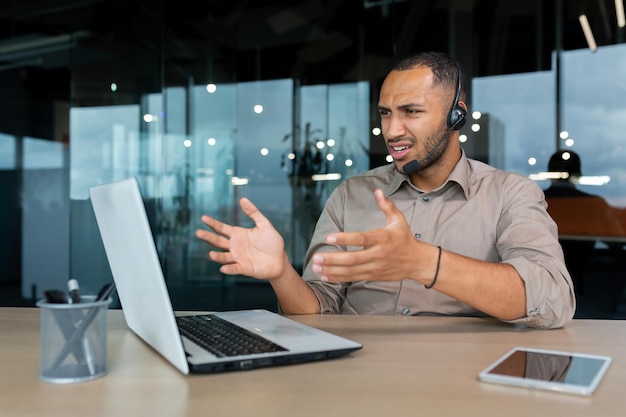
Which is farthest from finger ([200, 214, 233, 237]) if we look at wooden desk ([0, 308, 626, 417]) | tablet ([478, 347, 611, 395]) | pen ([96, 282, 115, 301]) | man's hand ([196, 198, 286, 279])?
tablet ([478, 347, 611, 395])

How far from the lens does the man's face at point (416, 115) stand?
177cm

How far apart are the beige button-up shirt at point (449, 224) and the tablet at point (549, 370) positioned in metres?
0.43

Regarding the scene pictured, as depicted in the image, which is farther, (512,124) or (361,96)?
(361,96)

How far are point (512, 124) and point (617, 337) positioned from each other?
352cm

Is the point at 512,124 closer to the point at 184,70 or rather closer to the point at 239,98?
the point at 239,98

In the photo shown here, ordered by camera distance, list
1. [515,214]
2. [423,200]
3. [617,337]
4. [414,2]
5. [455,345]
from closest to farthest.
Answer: [455,345], [617,337], [515,214], [423,200], [414,2]

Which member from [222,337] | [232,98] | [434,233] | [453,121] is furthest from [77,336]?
[232,98]

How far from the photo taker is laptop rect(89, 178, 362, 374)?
86 cm

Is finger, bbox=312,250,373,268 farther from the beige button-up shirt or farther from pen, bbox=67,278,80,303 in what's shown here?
the beige button-up shirt

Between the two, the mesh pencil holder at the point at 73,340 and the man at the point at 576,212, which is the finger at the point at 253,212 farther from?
the man at the point at 576,212

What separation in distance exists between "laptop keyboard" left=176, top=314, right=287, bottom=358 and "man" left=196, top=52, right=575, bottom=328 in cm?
13

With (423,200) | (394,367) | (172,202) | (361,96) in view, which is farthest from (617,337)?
(172,202)

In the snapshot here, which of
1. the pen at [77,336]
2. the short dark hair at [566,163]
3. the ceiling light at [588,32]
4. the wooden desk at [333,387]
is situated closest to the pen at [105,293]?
the pen at [77,336]

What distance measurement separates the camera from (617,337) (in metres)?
1.26
